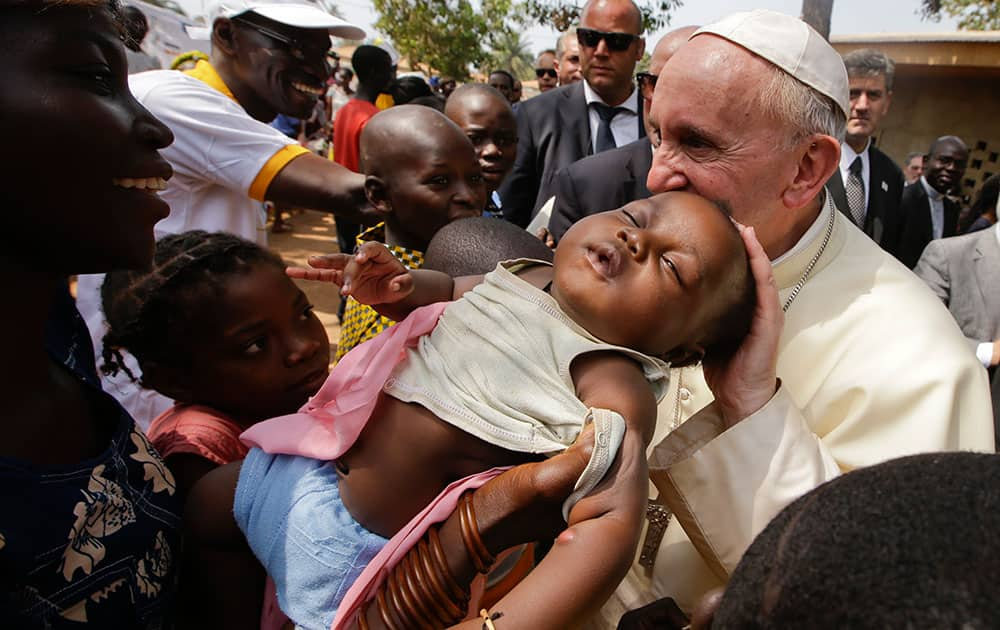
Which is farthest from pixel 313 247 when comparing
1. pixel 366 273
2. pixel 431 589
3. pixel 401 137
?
pixel 431 589

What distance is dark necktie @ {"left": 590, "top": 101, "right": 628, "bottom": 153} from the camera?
5.38 metres

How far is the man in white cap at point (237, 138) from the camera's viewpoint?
2693mm

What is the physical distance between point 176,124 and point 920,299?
2848 millimetres

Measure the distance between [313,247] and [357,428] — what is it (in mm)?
11467

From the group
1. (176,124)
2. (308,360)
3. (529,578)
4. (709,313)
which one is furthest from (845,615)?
(176,124)

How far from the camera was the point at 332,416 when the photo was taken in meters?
1.77

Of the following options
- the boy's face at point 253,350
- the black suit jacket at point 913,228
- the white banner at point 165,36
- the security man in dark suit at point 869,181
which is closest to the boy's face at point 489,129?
the boy's face at point 253,350

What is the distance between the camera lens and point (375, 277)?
1901mm

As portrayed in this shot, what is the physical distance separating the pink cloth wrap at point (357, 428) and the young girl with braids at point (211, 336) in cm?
34

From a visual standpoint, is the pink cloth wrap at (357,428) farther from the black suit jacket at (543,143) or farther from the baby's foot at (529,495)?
the black suit jacket at (543,143)

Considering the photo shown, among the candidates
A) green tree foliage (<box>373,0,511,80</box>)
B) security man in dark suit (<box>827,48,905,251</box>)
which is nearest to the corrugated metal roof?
security man in dark suit (<box>827,48,905,251</box>)

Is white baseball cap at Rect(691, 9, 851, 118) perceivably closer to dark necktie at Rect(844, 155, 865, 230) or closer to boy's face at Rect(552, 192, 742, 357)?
boy's face at Rect(552, 192, 742, 357)

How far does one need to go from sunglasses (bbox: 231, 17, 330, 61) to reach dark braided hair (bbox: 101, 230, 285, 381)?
1.52 metres

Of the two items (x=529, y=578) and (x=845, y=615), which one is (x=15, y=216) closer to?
(x=529, y=578)
